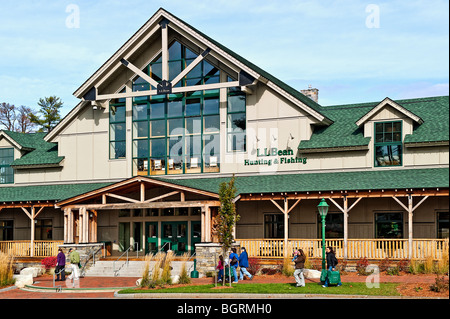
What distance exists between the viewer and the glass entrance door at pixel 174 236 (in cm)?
3356

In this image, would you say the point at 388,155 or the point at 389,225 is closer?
the point at 389,225

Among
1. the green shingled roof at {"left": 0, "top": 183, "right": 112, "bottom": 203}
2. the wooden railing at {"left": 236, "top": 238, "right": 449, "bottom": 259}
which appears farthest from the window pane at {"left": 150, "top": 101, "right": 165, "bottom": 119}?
the wooden railing at {"left": 236, "top": 238, "right": 449, "bottom": 259}

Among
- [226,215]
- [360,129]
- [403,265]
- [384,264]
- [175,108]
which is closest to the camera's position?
[226,215]

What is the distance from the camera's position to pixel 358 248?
95.2 ft

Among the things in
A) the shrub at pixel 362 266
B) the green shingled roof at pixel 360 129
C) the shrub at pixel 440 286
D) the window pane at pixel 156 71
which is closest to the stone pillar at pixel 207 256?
the shrub at pixel 362 266

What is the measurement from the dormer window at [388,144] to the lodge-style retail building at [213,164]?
2.7 inches

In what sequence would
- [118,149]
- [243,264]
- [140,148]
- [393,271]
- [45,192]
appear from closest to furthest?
[243,264]
[393,271]
[140,148]
[45,192]
[118,149]

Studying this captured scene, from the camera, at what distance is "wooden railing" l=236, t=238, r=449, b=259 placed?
27.4 m

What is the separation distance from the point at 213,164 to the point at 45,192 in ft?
32.0

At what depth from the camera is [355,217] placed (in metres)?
31.0


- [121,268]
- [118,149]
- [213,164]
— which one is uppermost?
[118,149]

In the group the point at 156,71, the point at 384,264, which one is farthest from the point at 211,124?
the point at 384,264

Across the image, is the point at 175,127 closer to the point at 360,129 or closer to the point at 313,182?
the point at 313,182

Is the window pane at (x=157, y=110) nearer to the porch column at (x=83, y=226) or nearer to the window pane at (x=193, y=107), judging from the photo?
the window pane at (x=193, y=107)
